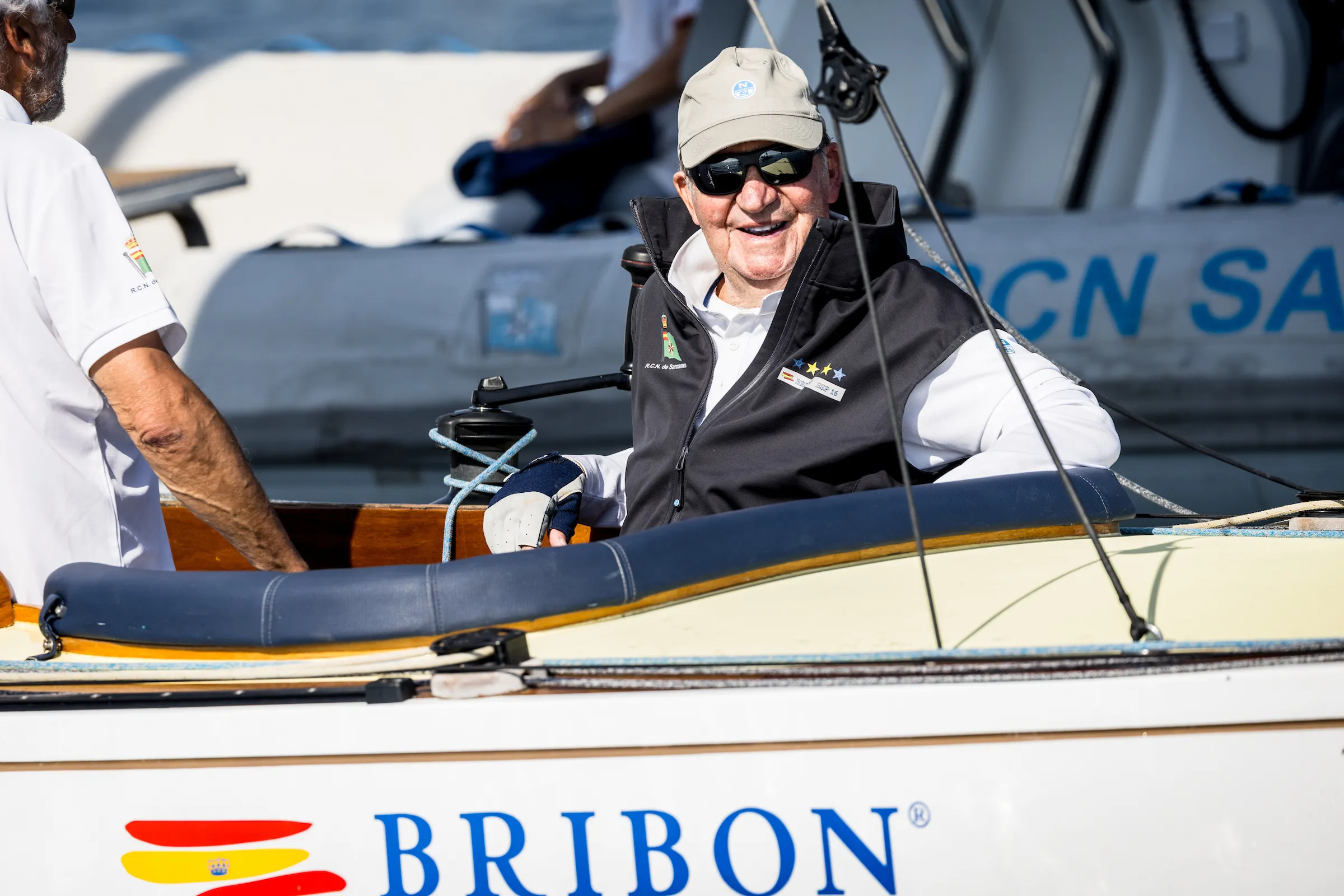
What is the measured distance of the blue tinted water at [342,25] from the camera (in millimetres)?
8461

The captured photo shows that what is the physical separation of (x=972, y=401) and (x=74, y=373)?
1.14m

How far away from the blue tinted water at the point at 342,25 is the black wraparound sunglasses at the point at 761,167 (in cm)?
695

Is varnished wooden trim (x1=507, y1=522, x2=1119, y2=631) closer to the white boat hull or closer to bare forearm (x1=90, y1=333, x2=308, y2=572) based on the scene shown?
the white boat hull

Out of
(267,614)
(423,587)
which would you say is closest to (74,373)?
(267,614)

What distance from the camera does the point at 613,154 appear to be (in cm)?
679

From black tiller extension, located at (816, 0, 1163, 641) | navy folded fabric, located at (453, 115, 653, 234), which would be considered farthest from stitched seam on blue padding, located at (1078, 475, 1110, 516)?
navy folded fabric, located at (453, 115, 653, 234)

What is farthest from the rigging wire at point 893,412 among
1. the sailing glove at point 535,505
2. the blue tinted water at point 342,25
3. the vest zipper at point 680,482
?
the blue tinted water at point 342,25

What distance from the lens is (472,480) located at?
221 cm

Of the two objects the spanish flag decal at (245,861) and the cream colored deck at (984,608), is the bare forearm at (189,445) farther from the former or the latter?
the spanish flag decal at (245,861)

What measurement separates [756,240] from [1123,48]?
488 centimetres

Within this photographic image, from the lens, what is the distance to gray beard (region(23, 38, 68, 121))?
166cm

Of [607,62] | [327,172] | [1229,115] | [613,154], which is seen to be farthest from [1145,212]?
[327,172]

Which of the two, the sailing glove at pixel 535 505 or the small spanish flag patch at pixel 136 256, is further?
the sailing glove at pixel 535 505

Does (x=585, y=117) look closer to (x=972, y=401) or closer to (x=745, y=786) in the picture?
(x=972, y=401)
